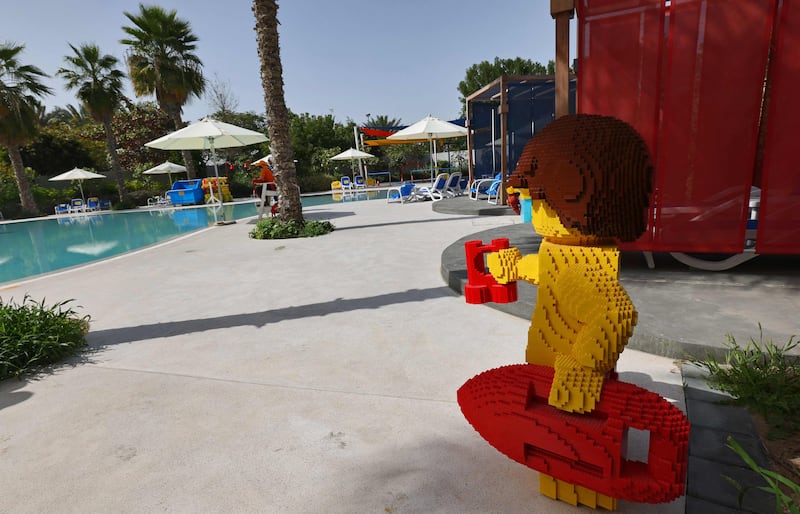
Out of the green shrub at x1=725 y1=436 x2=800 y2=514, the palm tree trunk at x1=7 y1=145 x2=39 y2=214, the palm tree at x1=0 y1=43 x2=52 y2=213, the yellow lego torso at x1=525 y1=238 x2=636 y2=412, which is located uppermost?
the palm tree at x1=0 y1=43 x2=52 y2=213

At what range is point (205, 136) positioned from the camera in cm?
1165

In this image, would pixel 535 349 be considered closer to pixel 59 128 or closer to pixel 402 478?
pixel 402 478

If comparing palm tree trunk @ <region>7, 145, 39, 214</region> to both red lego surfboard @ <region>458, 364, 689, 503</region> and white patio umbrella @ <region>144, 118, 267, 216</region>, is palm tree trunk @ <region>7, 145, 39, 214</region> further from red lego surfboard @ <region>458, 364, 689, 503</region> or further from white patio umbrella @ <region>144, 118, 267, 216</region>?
red lego surfboard @ <region>458, 364, 689, 503</region>

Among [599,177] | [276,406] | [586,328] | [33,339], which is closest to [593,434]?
[586,328]

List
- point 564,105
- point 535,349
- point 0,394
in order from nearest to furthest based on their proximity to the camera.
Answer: point 535,349
point 0,394
point 564,105

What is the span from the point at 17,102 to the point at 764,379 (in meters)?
29.9

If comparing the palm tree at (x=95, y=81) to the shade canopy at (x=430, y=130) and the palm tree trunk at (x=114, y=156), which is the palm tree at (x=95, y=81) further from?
the shade canopy at (x=430, y=130)

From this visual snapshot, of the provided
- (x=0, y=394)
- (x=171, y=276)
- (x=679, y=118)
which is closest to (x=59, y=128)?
(x=171, y=276)

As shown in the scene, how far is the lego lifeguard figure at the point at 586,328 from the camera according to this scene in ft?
4.39

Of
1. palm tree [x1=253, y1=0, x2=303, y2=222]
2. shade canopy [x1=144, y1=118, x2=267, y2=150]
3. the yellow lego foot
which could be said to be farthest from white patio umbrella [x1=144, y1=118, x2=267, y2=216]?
the yellow lego foot

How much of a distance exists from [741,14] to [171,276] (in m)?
7.75

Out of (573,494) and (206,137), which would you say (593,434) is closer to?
(573,494)

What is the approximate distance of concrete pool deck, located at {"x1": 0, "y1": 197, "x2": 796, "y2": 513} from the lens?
→ 6.19 feet

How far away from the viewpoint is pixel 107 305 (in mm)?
5105
